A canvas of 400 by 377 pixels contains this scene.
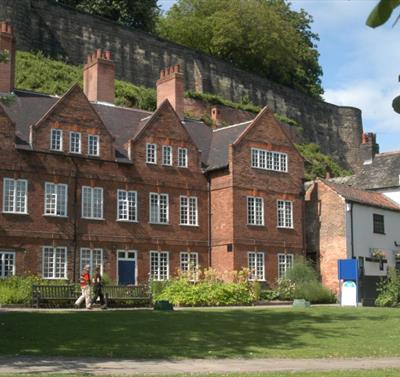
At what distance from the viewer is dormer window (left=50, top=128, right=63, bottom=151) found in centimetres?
3522

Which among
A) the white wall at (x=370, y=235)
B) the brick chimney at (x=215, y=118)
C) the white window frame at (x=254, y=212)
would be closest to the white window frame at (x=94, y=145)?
the white window frame at (x=254, y=212)

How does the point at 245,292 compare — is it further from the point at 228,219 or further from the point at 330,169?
the point at 330,169

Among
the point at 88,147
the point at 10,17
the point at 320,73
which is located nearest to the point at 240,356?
the point at 88,147

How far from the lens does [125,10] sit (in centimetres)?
6378

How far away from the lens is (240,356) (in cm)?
1498

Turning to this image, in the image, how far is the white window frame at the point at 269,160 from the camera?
41031 mm

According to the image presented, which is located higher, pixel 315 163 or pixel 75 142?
pixel 315 163

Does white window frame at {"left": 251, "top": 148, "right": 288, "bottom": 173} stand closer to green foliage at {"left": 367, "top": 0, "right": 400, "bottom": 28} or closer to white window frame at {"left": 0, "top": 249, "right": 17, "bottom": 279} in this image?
white window frame at {"left": 0, "top": 249, "right": 17, "bottom": 279}

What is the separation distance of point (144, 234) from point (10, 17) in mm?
21897

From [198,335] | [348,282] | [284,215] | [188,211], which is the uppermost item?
[188,211]

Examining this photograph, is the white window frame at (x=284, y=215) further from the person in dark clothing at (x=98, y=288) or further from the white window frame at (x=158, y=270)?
the person in dark clothing at (x=98, y=288)

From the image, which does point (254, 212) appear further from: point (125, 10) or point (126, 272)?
point (125, 10)

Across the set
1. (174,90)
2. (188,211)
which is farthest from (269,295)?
(174,90)

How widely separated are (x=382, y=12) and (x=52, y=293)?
27.8 metres
